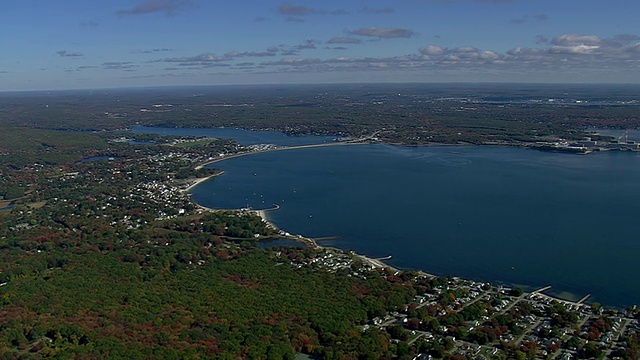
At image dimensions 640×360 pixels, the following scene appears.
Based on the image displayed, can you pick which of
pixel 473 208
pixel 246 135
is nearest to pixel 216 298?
pixel 473 208

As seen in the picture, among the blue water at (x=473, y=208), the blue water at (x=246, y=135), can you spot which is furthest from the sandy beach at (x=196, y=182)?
the blue water at (x=246, y=135)

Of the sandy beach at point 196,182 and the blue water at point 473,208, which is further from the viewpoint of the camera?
the sandy beach at point 196,182

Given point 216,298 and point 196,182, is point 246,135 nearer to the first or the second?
point 196,182

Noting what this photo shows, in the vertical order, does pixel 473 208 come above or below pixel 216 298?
above

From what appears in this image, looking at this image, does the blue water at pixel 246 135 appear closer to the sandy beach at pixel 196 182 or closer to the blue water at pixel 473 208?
the blue water at pixel 473 208

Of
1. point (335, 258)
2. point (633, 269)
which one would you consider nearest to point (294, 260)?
point (335, 258)

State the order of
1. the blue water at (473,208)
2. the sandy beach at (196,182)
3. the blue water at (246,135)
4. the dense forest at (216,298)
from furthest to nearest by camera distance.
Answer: the blue water at (246,135) < the sandy beach at (196,182) < the blue water at (473,208) < the dense forest at (216,298)

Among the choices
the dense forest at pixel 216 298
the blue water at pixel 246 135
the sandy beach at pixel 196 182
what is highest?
the blue water at pixel 246 135

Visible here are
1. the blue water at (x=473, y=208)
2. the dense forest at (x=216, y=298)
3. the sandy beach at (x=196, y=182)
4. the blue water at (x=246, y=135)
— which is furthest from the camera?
the blue water at (x=246, y=135)

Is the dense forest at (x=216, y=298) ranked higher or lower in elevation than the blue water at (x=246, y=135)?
lower
